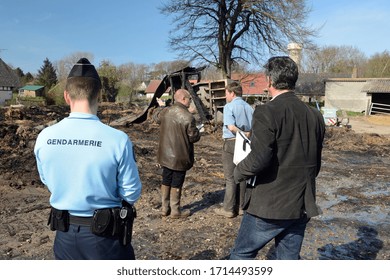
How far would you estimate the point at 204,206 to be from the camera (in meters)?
6.11

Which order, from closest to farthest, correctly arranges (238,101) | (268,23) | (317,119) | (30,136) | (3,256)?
1. (317,119)
2. (3,256)
3. (238,101)
4. (30,136)
5. (268,23)

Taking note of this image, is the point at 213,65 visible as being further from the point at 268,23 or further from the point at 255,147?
the point at 255,147

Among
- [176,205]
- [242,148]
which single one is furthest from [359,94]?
[242,148]

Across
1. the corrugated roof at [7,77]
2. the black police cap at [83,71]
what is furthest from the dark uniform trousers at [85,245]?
the corrugated roof at [7,77]

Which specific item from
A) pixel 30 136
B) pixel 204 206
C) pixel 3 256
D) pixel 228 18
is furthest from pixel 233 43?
pixel 3 256

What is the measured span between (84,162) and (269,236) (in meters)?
1.48

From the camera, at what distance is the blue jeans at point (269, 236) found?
8.48 ft

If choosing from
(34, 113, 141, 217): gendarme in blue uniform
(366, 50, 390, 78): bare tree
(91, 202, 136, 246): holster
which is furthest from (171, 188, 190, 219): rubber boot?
(366, 50, 390, 78): bare tree

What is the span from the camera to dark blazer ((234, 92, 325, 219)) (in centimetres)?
244

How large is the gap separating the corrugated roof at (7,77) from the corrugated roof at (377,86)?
44085 millimetres

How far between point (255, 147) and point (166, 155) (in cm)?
285

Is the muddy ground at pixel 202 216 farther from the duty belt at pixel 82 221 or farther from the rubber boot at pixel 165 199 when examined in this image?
the duty belt at pixel 82 221

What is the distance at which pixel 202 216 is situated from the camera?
5.57 meters

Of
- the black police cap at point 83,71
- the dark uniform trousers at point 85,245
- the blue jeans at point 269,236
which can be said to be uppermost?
the black police cap at point 83,71
